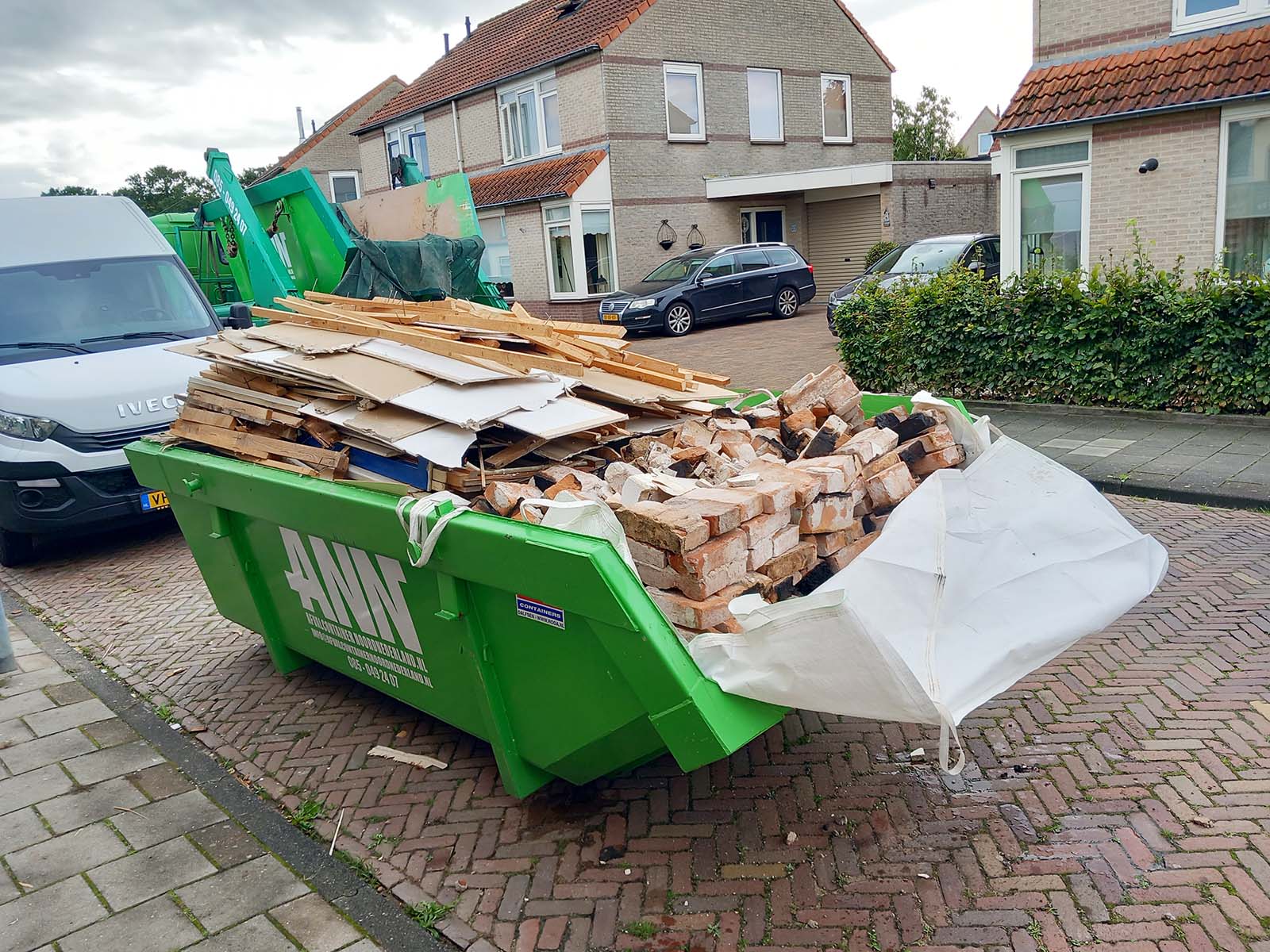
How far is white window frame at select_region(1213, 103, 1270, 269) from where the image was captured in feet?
35.7

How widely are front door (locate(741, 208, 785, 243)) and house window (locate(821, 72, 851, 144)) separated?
2699 millimetres

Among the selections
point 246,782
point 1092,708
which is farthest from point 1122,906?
point 246,782

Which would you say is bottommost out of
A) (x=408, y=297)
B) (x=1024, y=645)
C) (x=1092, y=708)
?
(x=1092, y=708)

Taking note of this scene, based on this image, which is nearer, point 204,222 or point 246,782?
point 246,782

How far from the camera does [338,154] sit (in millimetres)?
36406

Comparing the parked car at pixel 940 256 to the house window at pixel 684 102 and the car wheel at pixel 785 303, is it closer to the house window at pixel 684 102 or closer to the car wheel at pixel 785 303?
the car wheel at pixel 785 303

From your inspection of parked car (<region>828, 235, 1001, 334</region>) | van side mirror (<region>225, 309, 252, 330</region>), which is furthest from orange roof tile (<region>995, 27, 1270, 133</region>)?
van side mirror (<region>225, 309, 252, 330</region>)

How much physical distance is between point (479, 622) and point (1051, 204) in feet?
39.4

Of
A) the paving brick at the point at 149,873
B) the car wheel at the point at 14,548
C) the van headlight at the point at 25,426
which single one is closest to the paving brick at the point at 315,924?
the paving brick at the point at 149,873

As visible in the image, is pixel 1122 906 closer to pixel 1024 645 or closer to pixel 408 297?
pixel 1024 645

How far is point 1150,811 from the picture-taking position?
331 cm

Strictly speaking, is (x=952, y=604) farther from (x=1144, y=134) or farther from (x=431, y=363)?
(x=1144, y=134)

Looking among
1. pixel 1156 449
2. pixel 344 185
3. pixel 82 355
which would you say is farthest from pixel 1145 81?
pixel 344 185

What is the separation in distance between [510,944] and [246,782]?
→ 1.64m
